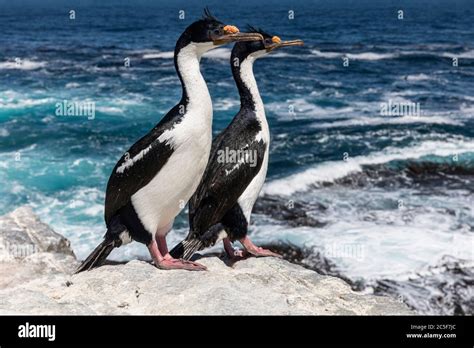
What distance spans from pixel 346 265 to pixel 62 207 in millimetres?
8348

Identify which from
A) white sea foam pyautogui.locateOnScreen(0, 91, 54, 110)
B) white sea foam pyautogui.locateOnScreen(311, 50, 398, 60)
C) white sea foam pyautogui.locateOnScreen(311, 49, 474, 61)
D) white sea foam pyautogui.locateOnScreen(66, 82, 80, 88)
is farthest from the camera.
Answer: white sea foam pyautogui.locateOnScreen(311, 50, 398, 60)

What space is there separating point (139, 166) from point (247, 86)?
1657mm

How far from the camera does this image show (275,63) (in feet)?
154

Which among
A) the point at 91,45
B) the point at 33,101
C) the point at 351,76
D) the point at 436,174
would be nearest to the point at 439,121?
→ the point at 436,174

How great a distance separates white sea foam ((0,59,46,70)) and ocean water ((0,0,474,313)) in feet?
0.62

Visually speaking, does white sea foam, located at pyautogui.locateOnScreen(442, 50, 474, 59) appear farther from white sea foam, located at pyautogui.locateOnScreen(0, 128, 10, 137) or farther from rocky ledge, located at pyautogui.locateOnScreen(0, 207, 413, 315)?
rocky ledge, located at pyautogui.locateOnScreen(0, 207, 413, 315)

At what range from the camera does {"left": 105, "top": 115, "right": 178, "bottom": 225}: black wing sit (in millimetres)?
6410

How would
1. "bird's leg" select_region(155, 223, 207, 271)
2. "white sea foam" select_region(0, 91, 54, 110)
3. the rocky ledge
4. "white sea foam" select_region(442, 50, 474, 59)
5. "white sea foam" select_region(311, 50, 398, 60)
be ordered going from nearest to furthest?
the rocky ledge, "bird's leg" select_region(155, 223, 207, 271), "white sea foam" select_region(0, 91, 54, 110), "white sea foam" select_region(442, 50, 474, 59), "white sea foam" select_region(311, 50, 398, 60)

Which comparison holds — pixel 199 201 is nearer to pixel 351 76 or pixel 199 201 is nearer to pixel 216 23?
pixel 216 23

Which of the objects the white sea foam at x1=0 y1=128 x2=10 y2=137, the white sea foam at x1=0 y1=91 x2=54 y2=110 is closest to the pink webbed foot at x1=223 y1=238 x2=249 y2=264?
the white sea foam at x1=0 y1=128 x2=10 y2=137

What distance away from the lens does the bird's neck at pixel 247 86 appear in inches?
291

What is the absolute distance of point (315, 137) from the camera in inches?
1059

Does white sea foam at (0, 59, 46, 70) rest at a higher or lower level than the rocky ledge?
lower

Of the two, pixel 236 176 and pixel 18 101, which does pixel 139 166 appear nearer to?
pixel 236 176
